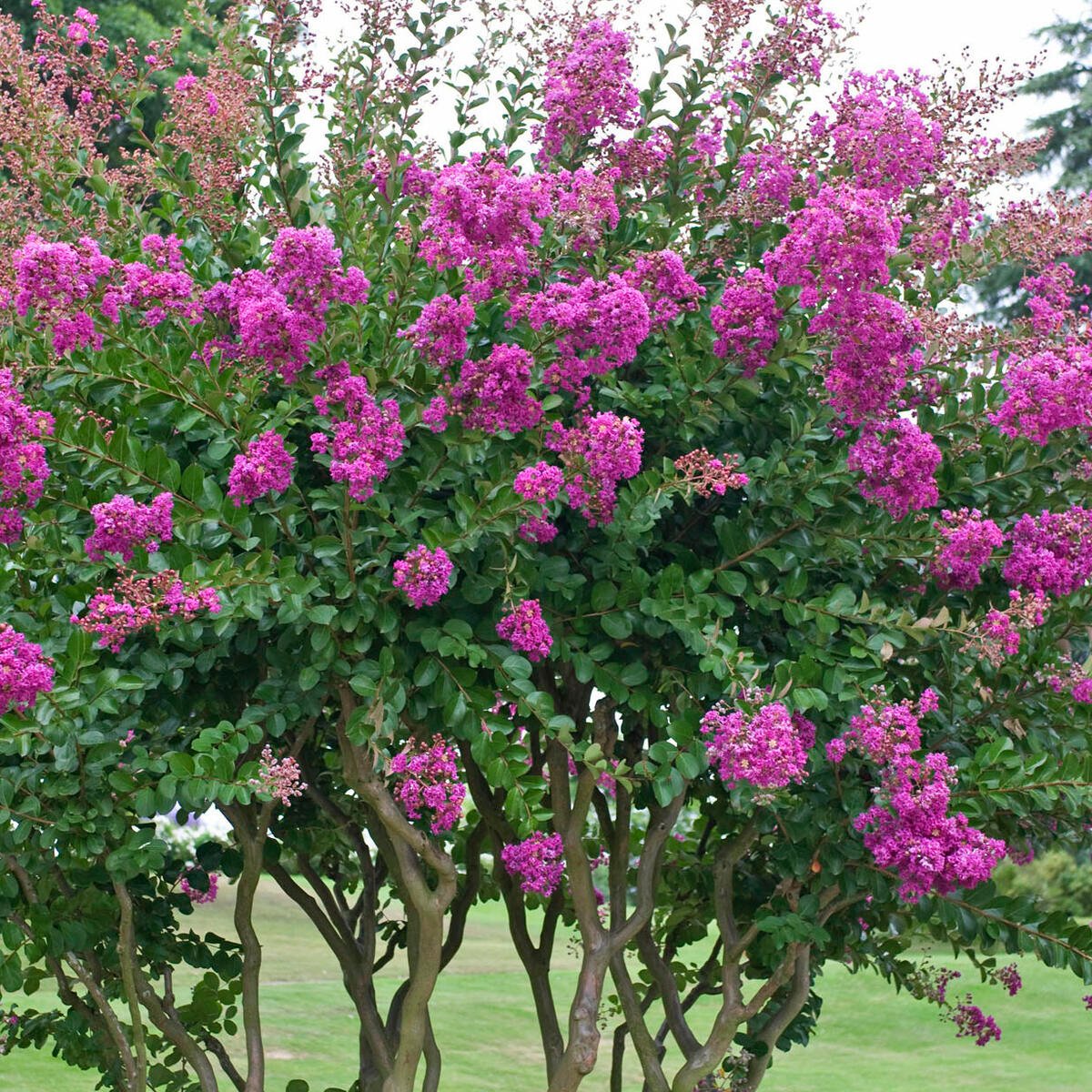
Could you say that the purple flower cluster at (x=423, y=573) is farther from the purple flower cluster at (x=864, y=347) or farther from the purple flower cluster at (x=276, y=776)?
the purple flower cluster at (x=864, y=347)

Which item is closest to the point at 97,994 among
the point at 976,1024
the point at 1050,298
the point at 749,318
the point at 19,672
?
the point at 19,672

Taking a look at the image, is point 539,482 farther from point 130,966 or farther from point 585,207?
point 130,966

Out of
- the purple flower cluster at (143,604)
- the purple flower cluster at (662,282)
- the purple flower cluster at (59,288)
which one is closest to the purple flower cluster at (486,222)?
the purple flower cluster at (662,282)

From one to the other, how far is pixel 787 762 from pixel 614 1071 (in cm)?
239

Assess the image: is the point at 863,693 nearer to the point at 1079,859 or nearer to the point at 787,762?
the point at 787,762

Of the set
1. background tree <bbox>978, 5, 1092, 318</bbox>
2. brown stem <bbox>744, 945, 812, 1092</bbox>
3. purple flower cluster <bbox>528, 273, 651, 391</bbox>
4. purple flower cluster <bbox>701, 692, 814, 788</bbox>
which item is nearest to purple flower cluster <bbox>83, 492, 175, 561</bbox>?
purple flower cluster <bbox>528, 273, 651, 391</bbox>

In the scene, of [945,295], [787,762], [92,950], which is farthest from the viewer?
[92,950]

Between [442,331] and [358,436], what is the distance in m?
0.27

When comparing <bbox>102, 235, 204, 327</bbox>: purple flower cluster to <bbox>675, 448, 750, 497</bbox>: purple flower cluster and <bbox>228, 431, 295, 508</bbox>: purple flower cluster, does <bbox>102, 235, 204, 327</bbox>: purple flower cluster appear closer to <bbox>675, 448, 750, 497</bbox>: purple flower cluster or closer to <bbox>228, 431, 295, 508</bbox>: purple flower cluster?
<bbox>228, 431, 295, 508</bbox>: purple flower cluster

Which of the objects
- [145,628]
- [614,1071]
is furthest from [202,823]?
[145,628]

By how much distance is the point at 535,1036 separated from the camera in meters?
9.28

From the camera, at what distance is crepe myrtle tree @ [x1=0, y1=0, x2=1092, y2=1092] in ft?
9.68

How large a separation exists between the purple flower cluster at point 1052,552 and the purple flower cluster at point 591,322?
1.03 m

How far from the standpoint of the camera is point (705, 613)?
10.5 feet
